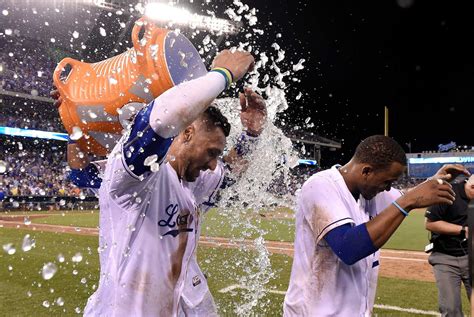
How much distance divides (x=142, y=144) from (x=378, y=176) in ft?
4.38

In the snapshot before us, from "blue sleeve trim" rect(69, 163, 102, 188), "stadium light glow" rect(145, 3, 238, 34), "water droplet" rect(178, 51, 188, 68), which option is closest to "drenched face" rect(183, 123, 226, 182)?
"water droplet" rect(178, 51, 188, 68)

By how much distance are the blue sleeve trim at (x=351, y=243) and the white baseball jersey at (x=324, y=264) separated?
46 mm

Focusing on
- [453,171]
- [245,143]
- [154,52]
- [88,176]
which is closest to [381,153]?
[453,171]

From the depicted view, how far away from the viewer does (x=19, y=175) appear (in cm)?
2872

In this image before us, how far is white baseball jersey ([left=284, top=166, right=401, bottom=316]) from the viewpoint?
232cm

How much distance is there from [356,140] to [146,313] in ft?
202

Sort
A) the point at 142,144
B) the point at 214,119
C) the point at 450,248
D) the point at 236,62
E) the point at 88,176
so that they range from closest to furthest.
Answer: the point at 142,144
the point at 236,62
the point at 214,119
the point at 88,176
the point at 450,248

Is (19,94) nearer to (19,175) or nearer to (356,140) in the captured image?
(19,175)

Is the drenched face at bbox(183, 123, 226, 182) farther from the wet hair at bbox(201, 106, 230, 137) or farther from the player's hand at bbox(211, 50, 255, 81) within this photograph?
the player's hand at bbox(211, 50, 255, 81)

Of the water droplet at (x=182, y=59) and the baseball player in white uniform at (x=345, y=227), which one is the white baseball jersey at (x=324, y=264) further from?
the water droplet at (x=182, y=59)

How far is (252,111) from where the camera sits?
3.08 meters

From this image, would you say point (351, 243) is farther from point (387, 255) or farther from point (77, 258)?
point (387, 255)

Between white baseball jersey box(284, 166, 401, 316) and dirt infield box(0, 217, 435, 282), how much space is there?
7113mm

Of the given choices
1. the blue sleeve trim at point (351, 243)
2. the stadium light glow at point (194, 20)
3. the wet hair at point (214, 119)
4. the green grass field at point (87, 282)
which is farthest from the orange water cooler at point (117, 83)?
the stadium light glow at point (194, 20)
